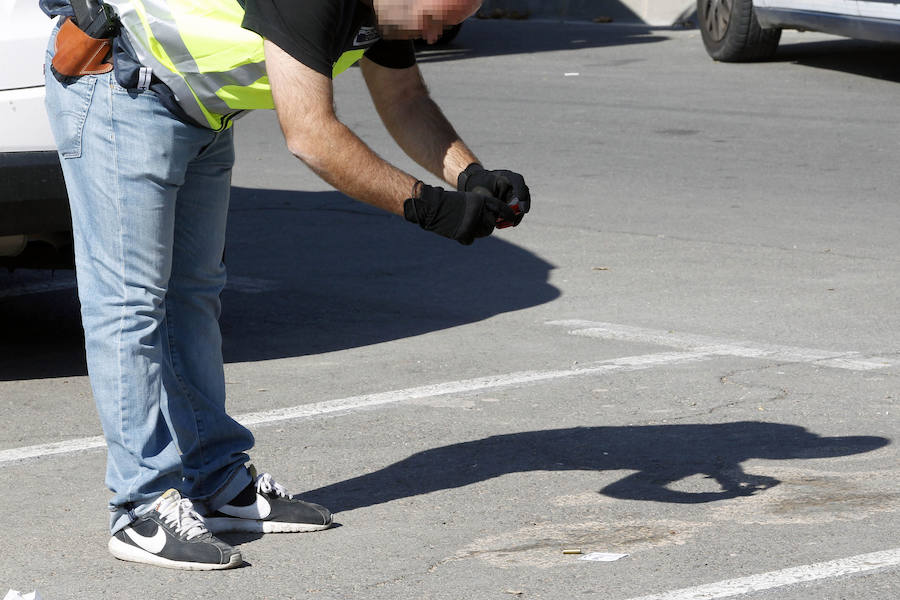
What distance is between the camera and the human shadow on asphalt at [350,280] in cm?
670

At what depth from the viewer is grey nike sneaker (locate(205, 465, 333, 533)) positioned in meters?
4.18

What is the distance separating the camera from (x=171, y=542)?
3928 millimetres

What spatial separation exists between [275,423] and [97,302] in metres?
1.41

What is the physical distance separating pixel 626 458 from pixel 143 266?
166 centimetres

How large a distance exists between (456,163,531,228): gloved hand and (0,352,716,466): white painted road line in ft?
5.63

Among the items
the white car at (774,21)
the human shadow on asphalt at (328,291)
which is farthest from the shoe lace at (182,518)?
the white car at (774,21)

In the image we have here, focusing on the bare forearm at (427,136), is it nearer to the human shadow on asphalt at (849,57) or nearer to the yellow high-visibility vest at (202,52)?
the yellow high-visibility vest at (202,52)

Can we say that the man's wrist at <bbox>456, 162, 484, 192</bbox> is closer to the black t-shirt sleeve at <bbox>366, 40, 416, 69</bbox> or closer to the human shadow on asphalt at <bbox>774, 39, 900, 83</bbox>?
the black t-shirt sleeve at <bbox>366, 40, 416, 69</bbox>

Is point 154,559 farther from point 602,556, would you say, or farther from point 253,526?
point 602,556

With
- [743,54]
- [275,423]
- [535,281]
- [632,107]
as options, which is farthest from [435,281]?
[743,54]

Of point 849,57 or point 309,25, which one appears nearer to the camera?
point 309,25

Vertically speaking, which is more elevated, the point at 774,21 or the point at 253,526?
the point at 774,21

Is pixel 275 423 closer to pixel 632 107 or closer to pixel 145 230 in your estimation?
pixel 145 230

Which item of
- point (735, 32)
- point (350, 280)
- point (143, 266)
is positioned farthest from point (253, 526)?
point (735, 32)
